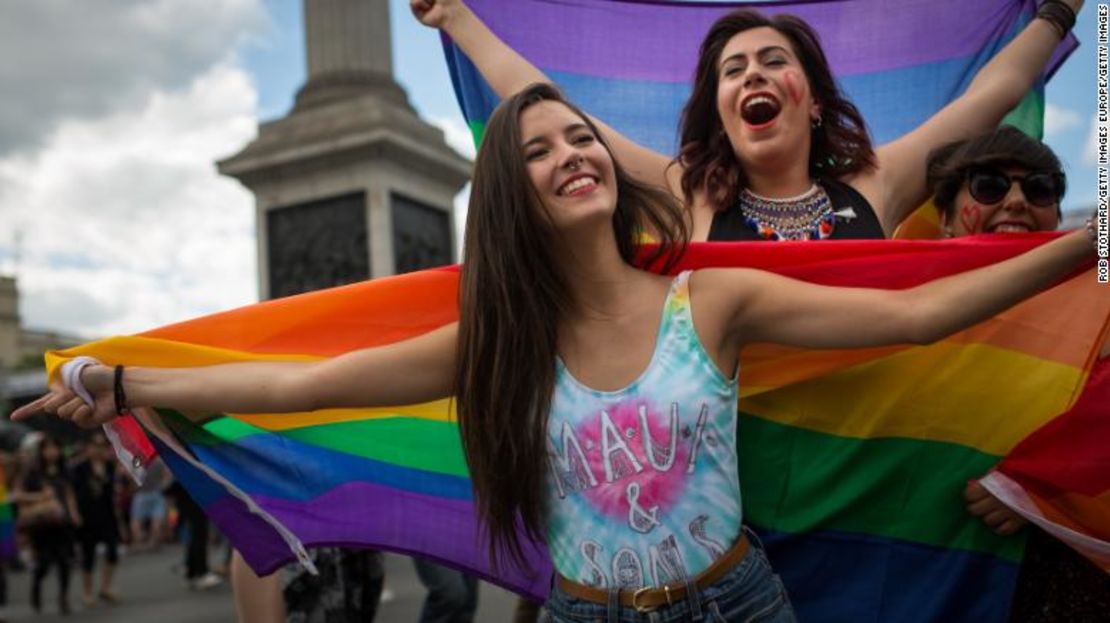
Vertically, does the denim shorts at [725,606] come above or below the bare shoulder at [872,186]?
below

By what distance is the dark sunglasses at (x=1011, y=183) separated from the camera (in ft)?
9.01

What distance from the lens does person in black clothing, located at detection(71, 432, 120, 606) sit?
10.7 meters

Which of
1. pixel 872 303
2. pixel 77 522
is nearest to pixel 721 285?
pixel 872 303

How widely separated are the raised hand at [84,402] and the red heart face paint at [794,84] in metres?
1.87

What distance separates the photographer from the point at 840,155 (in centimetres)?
297

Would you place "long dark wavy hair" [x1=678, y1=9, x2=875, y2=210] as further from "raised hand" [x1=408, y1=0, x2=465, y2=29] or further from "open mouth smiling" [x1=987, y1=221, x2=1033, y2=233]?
"raised hand" [x1=408, y1=0, x2=465, y2=29]

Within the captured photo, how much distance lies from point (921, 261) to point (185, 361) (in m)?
1.87

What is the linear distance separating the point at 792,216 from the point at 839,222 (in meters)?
0.12

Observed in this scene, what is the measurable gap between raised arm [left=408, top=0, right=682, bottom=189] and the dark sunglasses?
0.90m

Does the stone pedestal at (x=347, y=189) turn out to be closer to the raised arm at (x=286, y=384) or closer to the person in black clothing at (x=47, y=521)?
the person in black clothing at (x=47, y=521)

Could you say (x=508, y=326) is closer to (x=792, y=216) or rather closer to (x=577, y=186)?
(x=577, y=186)

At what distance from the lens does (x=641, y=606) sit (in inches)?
79.2

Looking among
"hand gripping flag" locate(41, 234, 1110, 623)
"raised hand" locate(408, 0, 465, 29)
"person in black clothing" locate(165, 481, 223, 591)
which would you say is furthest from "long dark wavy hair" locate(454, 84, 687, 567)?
"person in black clothing" locate(165, 481, 223, 591)

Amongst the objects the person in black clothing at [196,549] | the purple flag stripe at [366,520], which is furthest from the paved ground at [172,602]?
the purple flag stripe at [366,520]
